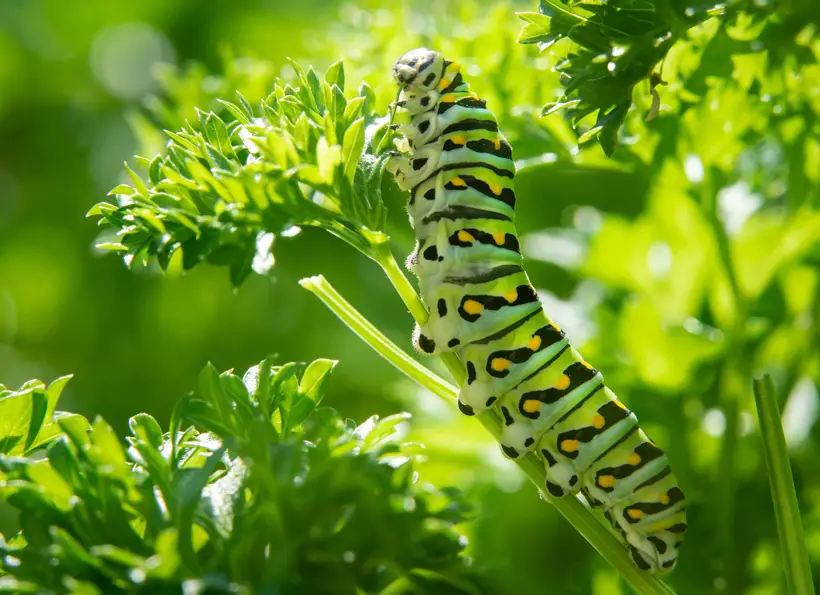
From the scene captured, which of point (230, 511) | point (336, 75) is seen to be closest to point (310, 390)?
point (230, 511)

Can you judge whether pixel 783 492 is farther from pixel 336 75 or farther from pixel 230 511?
pixel 336 75

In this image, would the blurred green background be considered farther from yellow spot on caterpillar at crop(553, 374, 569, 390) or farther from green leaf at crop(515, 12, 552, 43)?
yellow spot on caterpillar at crop(553, 374, 569, 390)

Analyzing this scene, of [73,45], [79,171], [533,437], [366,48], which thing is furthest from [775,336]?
[73,45]

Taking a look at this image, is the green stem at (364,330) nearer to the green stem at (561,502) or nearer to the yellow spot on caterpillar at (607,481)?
the green stem at (561,502)

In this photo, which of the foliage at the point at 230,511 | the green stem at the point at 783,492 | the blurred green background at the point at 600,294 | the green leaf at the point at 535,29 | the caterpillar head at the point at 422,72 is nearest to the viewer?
the foliage at the point at 230,511

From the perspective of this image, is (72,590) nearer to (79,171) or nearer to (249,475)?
(249,475)

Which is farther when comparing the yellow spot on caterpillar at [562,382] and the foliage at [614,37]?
the yellow spot on caterpillar at [562,382]

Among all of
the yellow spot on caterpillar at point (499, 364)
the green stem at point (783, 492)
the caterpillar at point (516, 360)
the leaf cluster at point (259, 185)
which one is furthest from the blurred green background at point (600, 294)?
the green stem at point (783, 492)
